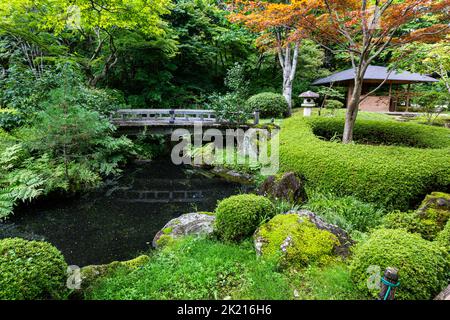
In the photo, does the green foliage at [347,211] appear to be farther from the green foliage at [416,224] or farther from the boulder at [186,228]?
the boulder at [186,228]

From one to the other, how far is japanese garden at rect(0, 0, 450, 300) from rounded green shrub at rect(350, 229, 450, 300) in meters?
0.02

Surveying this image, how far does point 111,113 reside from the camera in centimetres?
1017

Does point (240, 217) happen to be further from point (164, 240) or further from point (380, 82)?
point (380, 82)

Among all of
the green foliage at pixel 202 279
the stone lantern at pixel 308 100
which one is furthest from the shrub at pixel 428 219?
the stone lantern at pixel 308 100

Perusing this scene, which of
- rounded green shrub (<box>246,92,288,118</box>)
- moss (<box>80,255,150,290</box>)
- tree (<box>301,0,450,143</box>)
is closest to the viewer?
moss (<box>80,255,150,290</box>)

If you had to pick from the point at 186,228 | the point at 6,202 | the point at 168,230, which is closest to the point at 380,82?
the point at 186,228

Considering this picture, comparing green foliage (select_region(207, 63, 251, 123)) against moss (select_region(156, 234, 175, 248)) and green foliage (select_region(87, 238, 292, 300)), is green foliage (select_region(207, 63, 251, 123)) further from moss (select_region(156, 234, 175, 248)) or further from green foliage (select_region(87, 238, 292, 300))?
green foliage (select_region(87, 238, 292, 300))

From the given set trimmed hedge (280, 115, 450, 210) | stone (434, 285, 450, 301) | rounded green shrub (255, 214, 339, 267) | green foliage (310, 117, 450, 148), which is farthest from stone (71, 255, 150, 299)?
green foliage (310, 117, 450, 148)

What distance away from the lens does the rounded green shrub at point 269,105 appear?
13203 millimetres

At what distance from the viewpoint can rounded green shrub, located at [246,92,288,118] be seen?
1320 cm

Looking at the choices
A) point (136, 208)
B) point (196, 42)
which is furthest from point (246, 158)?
point (196, 42)

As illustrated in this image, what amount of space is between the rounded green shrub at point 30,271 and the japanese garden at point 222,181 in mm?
14

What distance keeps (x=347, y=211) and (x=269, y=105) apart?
930 centimetres
